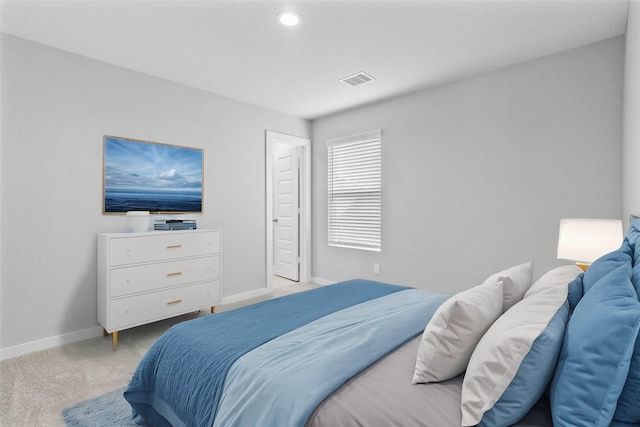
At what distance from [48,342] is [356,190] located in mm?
3574

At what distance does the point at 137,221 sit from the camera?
A: 10.3 ft

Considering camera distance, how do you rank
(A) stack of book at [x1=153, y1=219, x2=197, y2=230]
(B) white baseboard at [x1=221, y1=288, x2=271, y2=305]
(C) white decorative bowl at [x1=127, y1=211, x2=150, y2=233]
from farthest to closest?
1. (B) white baseboard at [x1=221, y1=288, x2=271, y2=305]
2. (A) stack of book at [x1=153, y1=219, x2=197, y2=230]
3. (C) white decorative bowl at [x1=127, y1=211, x2=150, y2=233]

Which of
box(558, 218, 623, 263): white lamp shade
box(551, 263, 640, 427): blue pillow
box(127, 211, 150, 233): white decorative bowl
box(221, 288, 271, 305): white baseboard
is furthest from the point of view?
box(221, 288, 271, 305): white baseboard

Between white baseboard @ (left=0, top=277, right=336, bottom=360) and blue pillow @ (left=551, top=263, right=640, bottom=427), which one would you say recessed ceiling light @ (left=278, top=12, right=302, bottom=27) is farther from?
white baseboard @ (left=0, top=277, right=336, bottom=360)

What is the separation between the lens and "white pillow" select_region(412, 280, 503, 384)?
45.0 inches

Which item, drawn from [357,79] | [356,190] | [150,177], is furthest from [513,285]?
[150,177]

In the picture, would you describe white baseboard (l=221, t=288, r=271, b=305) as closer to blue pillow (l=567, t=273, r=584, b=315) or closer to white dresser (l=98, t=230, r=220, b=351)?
white dresser (l=98, t=230, r=220, b=351)

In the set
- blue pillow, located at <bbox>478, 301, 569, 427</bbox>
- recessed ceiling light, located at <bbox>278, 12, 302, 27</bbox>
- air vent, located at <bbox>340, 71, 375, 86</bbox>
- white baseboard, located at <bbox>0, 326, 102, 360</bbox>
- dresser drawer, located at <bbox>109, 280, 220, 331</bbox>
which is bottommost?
white baseboard, located at <bbox>0, 326, 102, 360</bbox>

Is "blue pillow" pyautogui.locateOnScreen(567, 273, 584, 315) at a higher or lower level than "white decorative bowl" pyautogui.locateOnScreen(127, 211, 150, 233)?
lower

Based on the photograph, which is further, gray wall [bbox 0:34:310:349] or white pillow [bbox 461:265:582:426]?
gray wall [bbox 0:34:310:349]

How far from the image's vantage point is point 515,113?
3.15m

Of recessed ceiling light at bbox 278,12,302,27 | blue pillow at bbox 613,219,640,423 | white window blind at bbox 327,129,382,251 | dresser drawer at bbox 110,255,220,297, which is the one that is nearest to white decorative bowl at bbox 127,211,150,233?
dresser drawer at bbox 110,255,220,297

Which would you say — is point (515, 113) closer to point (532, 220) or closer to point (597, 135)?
point (597, 135)

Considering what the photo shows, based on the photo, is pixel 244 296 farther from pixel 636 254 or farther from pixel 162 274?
pixel 636 254
